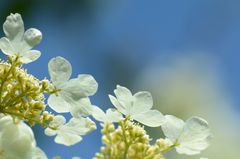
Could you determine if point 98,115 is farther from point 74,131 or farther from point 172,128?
point 172,128

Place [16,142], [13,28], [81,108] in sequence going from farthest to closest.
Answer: [13,28] < [81,108] < [16,142]

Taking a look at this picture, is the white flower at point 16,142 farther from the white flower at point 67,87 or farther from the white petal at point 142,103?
the white petal at point 142,103

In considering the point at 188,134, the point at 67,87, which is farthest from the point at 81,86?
the point at 188,134

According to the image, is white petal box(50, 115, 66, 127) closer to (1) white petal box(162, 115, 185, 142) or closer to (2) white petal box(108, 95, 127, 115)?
(2) white petal box(108, 95, 127, 115)

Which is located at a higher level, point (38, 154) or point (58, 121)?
point (58, 121)

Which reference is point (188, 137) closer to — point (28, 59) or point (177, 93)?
point (28, 59)
